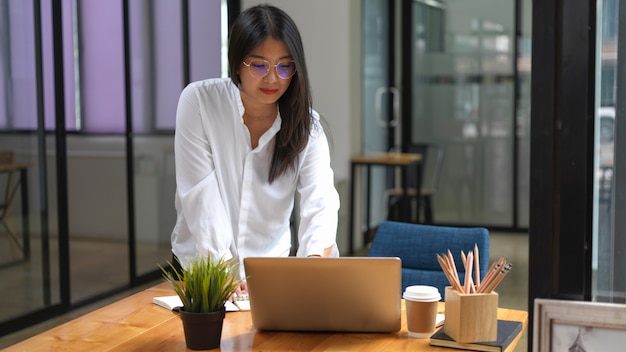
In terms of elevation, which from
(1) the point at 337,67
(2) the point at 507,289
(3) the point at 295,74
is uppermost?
(1) the point at 337,67

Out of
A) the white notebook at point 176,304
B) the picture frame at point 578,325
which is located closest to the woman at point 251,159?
the white notebook at point 176,304

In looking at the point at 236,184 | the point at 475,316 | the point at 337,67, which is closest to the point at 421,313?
the point at 475,316

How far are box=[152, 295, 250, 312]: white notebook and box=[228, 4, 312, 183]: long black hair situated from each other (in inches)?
15.8

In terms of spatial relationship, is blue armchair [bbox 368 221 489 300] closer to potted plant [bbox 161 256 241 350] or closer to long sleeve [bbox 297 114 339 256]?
long sleeve [bbox 297 114 339 256]

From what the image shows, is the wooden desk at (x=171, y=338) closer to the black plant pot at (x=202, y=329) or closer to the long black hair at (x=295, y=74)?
the black plant pot at (x=202, y=329)

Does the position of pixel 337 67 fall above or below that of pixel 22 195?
above

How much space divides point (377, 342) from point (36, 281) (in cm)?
335

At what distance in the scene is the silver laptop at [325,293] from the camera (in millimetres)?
1758

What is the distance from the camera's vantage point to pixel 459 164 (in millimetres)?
8086

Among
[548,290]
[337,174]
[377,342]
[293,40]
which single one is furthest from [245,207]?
[337,174]

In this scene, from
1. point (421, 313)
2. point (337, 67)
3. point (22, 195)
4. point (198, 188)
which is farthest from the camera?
point (337, 67)

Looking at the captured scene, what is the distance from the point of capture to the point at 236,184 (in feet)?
7.52

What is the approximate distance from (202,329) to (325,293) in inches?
11.1

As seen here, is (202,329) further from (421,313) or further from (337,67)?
(337,67)
